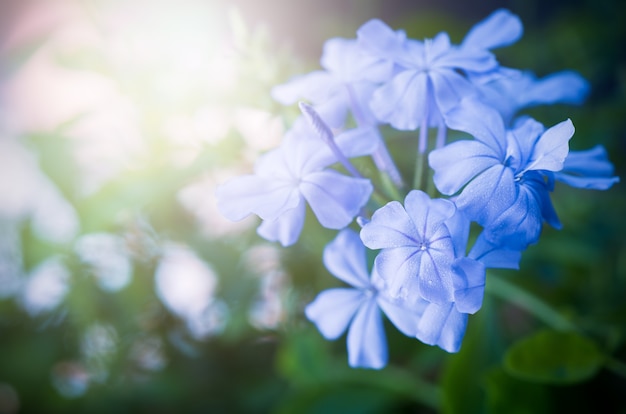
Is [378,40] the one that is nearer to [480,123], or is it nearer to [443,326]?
[480,123]

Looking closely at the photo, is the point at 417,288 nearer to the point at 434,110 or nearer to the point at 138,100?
the point at 434,110

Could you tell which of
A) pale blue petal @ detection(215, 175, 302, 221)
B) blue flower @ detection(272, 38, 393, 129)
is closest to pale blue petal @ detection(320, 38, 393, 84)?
blue flower @ detection(272, 38, 393, 129)

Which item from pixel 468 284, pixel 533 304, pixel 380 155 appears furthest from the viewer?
pixel 533 304

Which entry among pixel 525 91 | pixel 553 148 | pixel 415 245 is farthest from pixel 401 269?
pixel 525 91

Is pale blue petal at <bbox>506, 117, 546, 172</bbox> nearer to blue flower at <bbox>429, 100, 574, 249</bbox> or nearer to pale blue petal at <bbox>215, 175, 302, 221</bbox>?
blue flower at <bbox>429, 100, 574, 249</bbox>

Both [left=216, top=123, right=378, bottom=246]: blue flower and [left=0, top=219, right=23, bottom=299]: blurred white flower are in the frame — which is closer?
[left=216, top=123, right=378, bottom=246]: blue flower

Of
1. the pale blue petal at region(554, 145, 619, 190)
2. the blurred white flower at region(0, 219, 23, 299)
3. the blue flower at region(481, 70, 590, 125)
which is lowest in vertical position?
the blurred white flower at region(0, 219, 23, 299)
